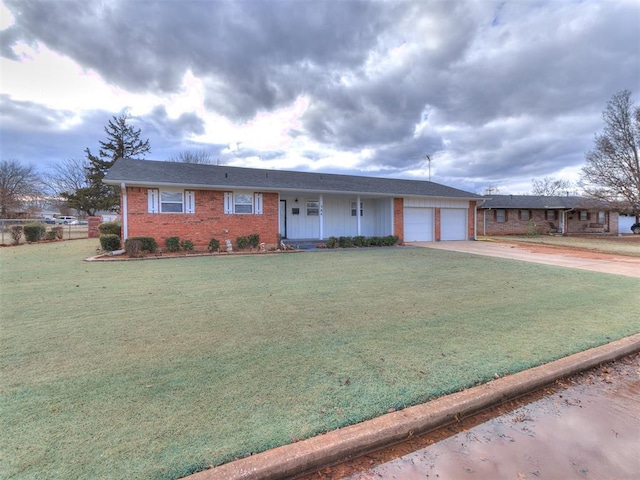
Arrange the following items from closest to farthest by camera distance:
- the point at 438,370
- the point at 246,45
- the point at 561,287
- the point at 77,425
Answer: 1. the point at 77,425
2. the point at 438,370
3. the point at 561,287
4. the point at 246,45

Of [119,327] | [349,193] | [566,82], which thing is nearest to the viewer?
[119,327]

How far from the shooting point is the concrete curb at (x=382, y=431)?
1825mm

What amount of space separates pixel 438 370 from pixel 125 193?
43.8 ft

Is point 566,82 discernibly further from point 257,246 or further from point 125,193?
point 125,193

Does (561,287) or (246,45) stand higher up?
(246,45)

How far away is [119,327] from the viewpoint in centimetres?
414

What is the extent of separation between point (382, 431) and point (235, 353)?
5.93 feet

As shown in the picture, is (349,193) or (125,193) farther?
(349,193)

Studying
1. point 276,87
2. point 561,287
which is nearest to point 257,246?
point 276,87

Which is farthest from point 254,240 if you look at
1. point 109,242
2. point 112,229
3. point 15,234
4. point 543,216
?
point 543,216

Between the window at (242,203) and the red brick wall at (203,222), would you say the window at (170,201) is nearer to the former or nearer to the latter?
the red brick wall at (203,222)

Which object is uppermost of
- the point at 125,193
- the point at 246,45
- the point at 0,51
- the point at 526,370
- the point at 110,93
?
the point at 246,45

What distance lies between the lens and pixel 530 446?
215 centimetres

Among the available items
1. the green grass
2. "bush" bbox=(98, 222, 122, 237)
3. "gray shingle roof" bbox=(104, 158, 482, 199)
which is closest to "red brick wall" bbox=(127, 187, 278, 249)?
"gray shingle roof" bbox=(104, 158, 482, 199)
